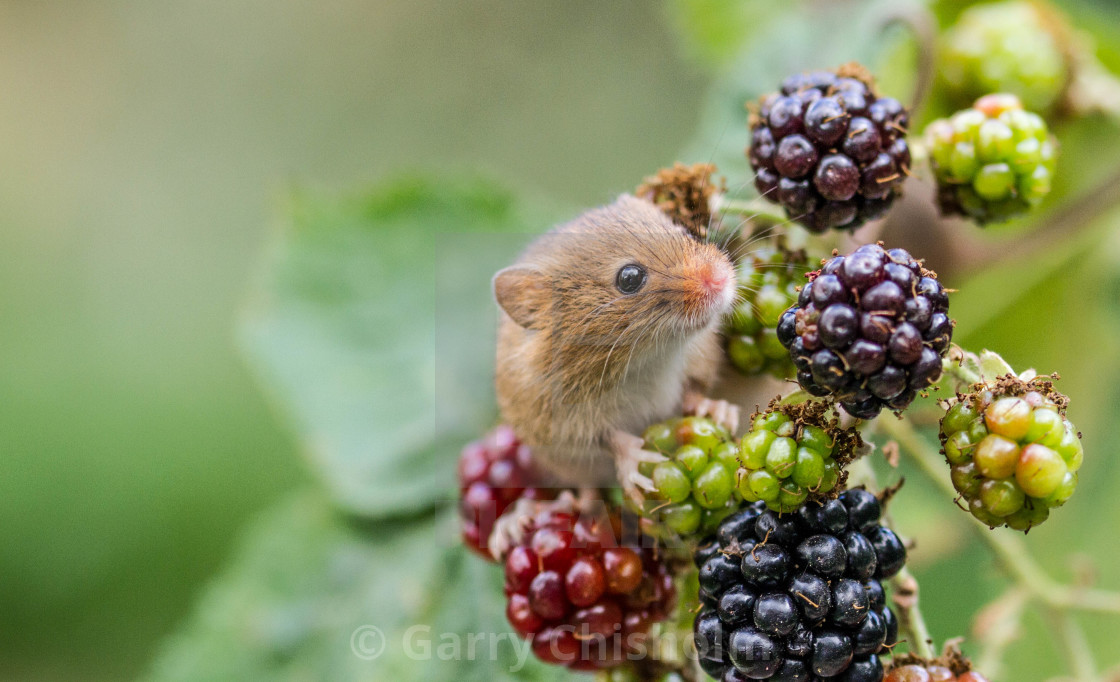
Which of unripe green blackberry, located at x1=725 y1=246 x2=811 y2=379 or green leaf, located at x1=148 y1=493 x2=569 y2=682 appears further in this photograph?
green leaf, located at x1=148 y1=493 x2=569 y2=682

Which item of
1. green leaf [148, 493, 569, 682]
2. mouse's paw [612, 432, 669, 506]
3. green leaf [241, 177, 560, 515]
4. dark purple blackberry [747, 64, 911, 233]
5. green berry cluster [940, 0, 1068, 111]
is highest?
green berry cluster [940, 0, 1068, 111]

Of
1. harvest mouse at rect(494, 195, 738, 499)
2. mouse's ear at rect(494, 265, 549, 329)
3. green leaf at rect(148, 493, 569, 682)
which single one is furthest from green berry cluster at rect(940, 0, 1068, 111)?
green leaf at rect(148, 493, 569, 682)

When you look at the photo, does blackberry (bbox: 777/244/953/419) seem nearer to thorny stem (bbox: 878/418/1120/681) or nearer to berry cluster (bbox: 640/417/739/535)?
berry cluster (bbox: 640/417/739/535)

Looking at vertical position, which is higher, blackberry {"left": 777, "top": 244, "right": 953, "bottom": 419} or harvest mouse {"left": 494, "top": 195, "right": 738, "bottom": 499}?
blackberry {"left": 777, "top": 244, "right": 953, "bottom": 419}

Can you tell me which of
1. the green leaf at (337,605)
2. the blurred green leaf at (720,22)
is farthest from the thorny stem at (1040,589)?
the blurred green leaf at (720,22)

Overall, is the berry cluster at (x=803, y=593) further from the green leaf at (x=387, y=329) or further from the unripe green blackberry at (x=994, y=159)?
the green leaf at (x=387, y=329)

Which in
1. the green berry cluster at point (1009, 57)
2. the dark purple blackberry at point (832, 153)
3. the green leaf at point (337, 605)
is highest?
the green berry cluster at point (1009, 57)

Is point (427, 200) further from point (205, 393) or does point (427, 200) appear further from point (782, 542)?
point (205, 393)
